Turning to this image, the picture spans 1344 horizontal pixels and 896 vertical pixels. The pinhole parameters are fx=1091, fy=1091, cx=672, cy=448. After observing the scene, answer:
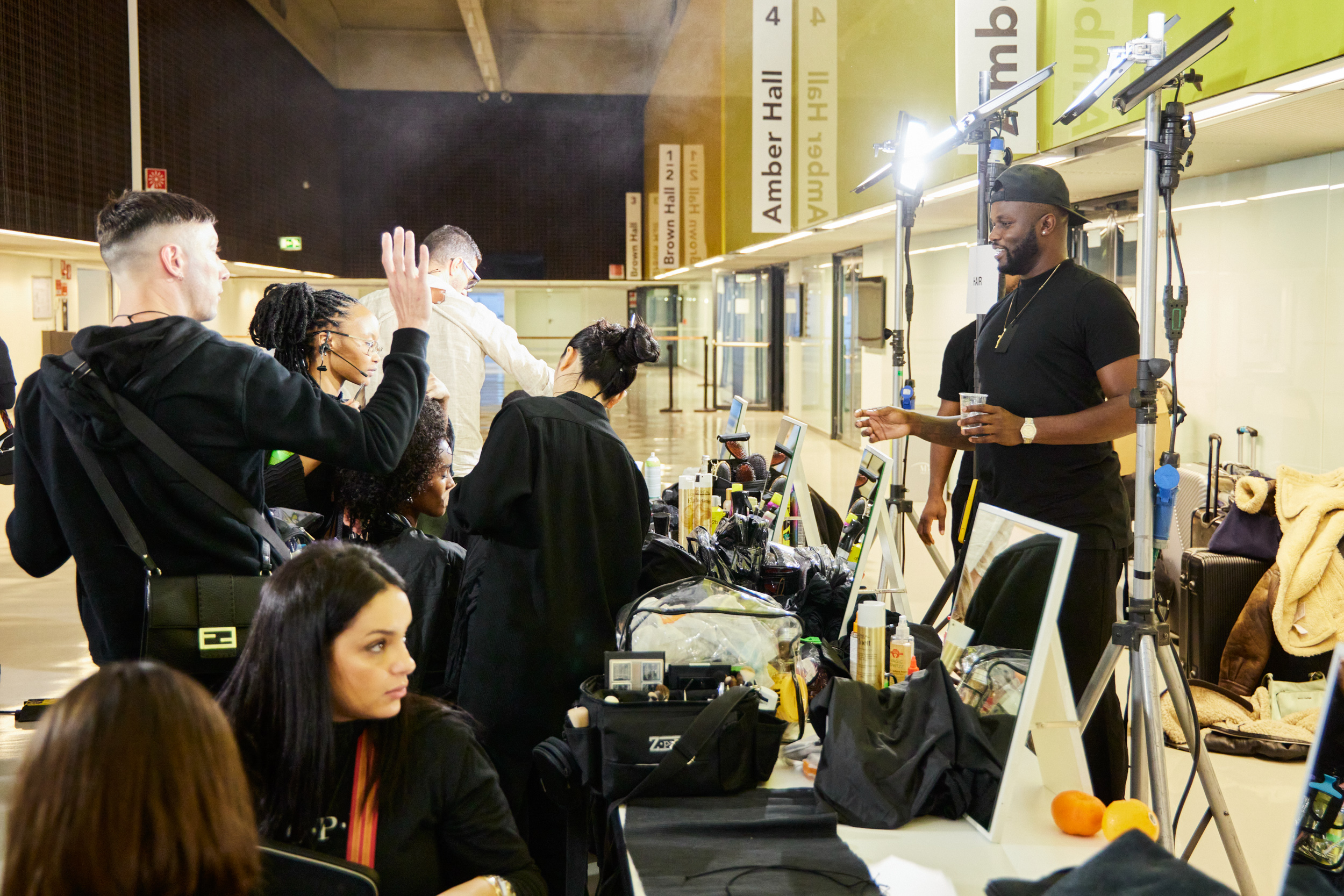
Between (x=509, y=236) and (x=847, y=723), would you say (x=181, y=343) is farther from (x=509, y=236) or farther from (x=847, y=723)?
(x=509, y=236)

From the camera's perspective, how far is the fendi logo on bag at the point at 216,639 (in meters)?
1.88

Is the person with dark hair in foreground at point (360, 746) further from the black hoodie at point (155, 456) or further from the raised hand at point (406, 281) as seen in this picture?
the raised hand at point (406, 281)

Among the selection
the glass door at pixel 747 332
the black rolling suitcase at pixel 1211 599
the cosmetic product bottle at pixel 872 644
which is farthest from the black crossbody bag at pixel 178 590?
the glass door at pixel 747 332

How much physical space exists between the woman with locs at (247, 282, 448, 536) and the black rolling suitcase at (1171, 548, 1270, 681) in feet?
9.90

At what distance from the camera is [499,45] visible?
2245 cm

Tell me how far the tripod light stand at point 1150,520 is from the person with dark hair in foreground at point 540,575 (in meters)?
1.11

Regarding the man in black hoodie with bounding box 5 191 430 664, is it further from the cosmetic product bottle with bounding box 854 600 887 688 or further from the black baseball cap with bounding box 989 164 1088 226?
the black baseball cap with bounding box 989 164 1088 226

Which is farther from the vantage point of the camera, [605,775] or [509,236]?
[509,236]

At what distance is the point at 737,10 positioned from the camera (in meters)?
11.3

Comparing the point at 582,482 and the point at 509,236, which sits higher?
the point at 509,236

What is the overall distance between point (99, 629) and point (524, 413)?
38.2 inches

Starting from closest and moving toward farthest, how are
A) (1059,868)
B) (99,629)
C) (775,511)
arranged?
(1059,868) < (99,629) < (775,511)

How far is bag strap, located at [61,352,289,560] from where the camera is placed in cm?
187

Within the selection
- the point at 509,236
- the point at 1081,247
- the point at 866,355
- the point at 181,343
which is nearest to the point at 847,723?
the point at 181,343
